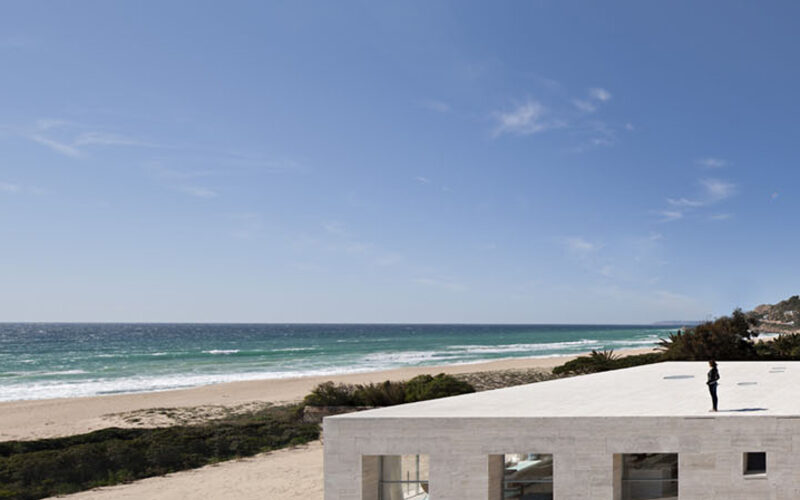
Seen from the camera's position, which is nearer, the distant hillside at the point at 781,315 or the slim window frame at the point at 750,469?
the slim window frame at the point at 750,469

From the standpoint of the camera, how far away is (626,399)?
13.3 meters

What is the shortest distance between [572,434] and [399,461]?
3077mm

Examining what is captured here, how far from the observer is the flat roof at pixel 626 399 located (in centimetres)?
1132

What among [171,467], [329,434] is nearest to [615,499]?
[329,434]

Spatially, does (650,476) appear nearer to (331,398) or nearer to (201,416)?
(331,398)

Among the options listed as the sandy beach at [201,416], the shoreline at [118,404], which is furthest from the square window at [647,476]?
the shoreline at [118,404]

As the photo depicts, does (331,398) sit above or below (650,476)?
below

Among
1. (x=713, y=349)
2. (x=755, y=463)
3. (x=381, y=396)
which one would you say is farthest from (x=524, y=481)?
(x=713, y=349)

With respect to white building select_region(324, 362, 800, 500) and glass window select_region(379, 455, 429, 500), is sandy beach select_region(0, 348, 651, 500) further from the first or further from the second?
white building select_region(324, 362, 800, 500)

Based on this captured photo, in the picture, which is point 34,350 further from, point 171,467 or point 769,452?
point 769,452

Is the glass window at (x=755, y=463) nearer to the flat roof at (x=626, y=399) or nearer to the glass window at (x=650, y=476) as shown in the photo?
the flat roof at (x=626, y=399)

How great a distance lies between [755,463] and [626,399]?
2957mm

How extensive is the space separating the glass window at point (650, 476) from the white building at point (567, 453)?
0.02 metres

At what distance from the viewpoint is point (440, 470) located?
10.9 metres
